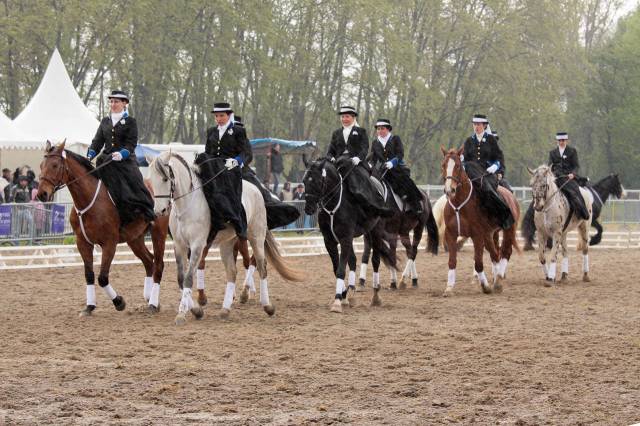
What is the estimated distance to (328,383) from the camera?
9.61 m

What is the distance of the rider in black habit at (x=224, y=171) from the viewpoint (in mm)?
13805

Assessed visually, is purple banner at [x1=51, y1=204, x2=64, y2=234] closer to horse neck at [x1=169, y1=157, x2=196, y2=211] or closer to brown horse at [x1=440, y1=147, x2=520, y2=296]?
brown horse at [x1=440, y1=147, x2=520, y2=296]

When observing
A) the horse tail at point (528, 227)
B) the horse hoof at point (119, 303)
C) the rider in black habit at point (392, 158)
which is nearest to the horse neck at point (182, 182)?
the horse hoof at point (119, 303)

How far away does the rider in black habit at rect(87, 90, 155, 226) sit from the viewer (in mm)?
14234

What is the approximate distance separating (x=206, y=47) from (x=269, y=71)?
2.69 m

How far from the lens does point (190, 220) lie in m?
13.6

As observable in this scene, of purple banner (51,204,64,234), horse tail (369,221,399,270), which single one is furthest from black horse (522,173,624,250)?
purple banner (51,204,64,234)

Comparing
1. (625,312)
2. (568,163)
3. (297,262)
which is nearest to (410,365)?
(625,312)

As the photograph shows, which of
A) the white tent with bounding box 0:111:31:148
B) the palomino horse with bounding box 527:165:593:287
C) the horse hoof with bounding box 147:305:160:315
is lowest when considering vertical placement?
the horse hoof with bounding box 147:305:160:315

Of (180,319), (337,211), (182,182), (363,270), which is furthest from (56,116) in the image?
(180,319)

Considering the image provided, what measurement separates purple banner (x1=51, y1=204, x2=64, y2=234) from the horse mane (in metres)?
10.2

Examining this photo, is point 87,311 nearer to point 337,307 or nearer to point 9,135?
point 337,307

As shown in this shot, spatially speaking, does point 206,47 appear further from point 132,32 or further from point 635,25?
point 635,25

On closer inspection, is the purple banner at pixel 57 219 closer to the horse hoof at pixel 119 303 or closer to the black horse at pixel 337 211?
the horse hoof at pixel 119 303
